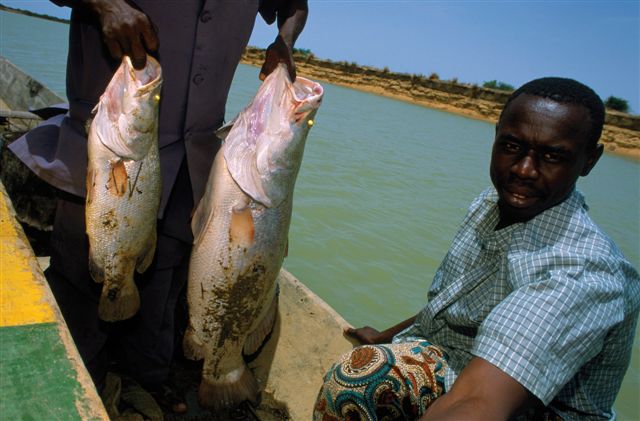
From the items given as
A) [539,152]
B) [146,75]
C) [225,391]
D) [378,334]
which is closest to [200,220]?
[146,75]

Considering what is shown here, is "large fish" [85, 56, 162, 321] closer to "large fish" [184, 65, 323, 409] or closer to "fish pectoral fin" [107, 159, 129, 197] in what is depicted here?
"fish pectoral fin" [107, 159, 129, 197]

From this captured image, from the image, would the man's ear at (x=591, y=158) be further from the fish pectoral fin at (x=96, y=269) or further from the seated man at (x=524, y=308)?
the fish pectoral fin at (x=96, y=269)

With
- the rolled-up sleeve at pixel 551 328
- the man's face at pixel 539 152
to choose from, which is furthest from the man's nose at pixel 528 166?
the rolled-up sleeve at pixel 551 328

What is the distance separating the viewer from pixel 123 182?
7.29 ft

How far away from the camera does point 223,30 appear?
95.9 inches

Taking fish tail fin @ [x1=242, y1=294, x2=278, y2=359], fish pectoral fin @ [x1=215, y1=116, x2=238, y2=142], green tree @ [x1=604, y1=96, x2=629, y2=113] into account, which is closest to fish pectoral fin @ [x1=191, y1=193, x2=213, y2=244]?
fish pectoral fin @ [x1=215, y1=116, x2=238, y2=142]

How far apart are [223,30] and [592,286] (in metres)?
1.89

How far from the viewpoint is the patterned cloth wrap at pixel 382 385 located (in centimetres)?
227

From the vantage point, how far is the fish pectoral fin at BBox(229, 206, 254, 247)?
2188 mm

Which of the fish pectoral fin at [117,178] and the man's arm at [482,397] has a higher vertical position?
the fish pectoral fin at [117,178]

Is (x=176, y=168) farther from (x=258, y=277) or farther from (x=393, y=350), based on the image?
(x=393, y=350)

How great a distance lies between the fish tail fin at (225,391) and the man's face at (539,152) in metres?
1.44

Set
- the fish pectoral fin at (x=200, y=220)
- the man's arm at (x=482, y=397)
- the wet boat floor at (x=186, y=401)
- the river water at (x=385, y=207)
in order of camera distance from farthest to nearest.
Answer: the river water at (x=385, y=207) < the wet boat floor at (x=186, y=401) < the fish pectoral fin at (x=200, y=220) < the man's arm at (x=482, y=397)

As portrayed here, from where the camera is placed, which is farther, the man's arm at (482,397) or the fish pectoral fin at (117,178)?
the fish pectoral fin at (117,178)
